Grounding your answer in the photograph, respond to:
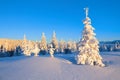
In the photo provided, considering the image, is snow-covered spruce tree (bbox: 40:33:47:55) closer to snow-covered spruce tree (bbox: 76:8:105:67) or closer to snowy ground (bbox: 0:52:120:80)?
snow-covered spruce tree (bbox: 76:8:105:67)

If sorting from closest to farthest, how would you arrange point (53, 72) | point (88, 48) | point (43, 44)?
point (53, 72), point (88, 48), point (43, 44)

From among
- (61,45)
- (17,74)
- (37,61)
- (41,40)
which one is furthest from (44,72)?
(61,45)

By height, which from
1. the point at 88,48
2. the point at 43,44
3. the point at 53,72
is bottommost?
the point at 53,72

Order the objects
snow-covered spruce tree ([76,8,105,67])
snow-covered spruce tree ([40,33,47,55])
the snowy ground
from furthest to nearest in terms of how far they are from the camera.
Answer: snow-covered spruce tree ([40,33,47,55])
snow-covered spruce tree ([76,8,105,67])
the snowy ground

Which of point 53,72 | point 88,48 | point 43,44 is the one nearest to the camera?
point 53,72

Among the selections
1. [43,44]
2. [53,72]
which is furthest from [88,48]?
[43,44]

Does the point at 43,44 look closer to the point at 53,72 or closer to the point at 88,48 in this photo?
the point at 88,48

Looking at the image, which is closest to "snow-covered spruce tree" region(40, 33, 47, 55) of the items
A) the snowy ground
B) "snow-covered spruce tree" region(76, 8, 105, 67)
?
"snow-covered spruce tree" region(76, 8, 105, 67)

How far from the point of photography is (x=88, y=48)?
128 ft

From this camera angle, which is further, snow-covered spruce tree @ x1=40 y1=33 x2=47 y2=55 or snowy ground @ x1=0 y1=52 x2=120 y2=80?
snow-covered spruce tree @ x1=40 y1=33 x2=47 y2=55

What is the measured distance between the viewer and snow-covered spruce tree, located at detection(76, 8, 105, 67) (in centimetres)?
3866

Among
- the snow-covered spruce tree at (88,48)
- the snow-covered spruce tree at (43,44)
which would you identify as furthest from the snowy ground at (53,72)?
the snow-covered spruce tree at (43,44)

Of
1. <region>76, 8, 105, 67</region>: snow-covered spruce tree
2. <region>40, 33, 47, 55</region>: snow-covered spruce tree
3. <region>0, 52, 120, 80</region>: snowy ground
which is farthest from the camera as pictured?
<region>40, 33, 47, 55</region>: snow-covered spruce tree

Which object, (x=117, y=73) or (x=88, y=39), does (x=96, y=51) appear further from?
(x=117, y=73)
